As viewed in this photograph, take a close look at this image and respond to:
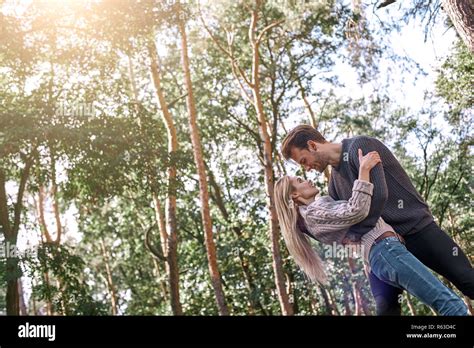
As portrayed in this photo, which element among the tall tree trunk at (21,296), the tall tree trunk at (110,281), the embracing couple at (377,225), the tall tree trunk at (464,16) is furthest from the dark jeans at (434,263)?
the tall tree trunk at (110,281)

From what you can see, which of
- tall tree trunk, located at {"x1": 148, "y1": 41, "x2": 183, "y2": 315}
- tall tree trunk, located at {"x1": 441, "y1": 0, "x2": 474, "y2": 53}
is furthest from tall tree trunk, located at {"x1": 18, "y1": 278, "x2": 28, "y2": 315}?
tall tree trunk, located at {"x1": 441, "y1": 0, "x2": 474, "y2": 53}

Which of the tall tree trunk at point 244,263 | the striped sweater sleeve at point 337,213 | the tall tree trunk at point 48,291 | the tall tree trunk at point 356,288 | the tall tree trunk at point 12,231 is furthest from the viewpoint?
the tall tree trunk at point 244,263

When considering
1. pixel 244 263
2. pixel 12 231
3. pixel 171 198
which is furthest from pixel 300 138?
pixel 244 263

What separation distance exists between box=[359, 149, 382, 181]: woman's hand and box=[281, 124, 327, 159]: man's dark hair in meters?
0.25

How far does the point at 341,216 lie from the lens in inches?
72.8

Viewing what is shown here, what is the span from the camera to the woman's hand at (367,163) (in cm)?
186

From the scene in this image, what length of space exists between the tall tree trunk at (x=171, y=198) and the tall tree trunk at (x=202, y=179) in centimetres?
25

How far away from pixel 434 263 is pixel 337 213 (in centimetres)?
34

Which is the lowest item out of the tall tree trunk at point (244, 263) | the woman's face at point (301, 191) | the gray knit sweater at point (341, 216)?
the gray knit sweater at point (341, 216)

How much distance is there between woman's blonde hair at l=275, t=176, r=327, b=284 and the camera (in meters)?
1.98

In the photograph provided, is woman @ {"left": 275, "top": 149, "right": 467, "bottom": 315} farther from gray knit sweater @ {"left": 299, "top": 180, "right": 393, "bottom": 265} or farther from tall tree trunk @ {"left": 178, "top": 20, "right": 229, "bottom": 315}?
tall tree trunk @ {"left": 178, "top": 20, "right": 229, "bottom": 315}

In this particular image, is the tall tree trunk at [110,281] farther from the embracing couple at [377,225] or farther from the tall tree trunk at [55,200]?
the embracing couple at [377,225]

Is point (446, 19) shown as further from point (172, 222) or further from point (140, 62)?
point (172, 222)
